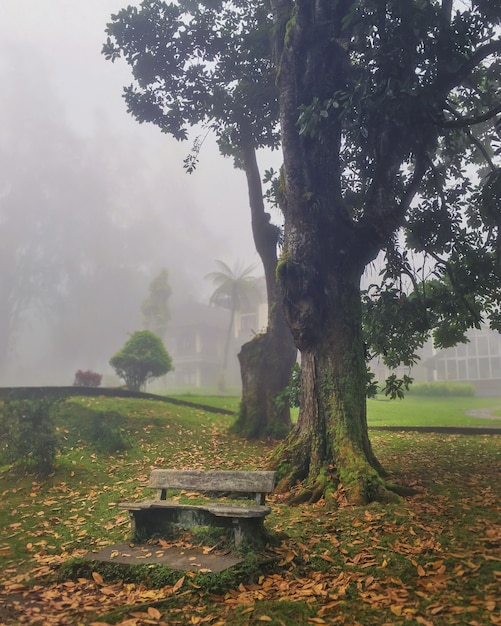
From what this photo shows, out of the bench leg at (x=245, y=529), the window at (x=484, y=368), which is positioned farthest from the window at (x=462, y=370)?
the bench leg at (x=245, y=529)

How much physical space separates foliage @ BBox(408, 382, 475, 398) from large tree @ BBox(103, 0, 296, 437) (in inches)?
1039

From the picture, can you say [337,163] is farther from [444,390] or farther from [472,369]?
[472,369]

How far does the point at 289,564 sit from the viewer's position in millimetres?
5742

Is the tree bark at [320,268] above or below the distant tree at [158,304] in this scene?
below

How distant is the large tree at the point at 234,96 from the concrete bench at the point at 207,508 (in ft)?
26.8

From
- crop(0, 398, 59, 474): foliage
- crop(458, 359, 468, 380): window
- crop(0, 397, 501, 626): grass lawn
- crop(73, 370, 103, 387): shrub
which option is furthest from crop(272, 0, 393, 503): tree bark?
crop(458, 359, 468, 380): window

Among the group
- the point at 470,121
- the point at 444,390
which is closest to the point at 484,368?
the point at 444,390

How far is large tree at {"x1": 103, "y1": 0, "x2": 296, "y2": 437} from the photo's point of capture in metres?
15.1

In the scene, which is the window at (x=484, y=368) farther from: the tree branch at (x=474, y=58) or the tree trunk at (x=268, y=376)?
the tree branch at (x=474, y=58)

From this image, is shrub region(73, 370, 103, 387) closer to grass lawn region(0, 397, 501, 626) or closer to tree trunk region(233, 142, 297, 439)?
tree trunk region(233, 142, 297, 439)

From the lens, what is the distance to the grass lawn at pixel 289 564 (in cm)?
471

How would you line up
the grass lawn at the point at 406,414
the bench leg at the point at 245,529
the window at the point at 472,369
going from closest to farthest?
the bench leg at the point at 245,529, the grass lawn at the point at 406,414, the window at the point at 472,369

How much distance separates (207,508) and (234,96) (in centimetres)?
1289

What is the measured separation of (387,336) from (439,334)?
1427 millimetres
